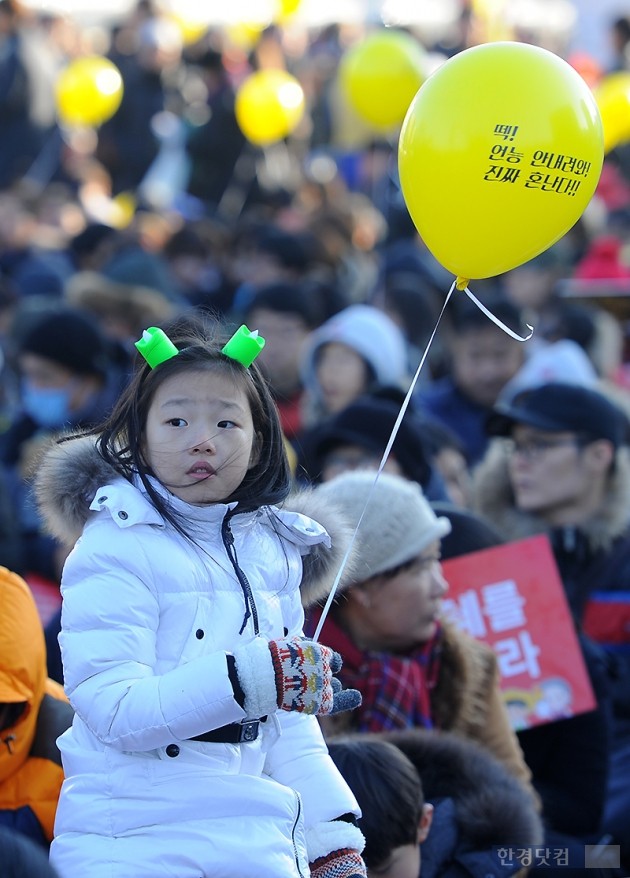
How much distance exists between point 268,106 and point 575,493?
8.28 metres

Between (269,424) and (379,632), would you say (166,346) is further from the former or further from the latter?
(379,632)

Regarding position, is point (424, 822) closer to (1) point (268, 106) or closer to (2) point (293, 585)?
(2) point (293, 585)

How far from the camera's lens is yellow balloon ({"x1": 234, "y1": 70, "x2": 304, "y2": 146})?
483 inches

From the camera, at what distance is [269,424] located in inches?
97.3

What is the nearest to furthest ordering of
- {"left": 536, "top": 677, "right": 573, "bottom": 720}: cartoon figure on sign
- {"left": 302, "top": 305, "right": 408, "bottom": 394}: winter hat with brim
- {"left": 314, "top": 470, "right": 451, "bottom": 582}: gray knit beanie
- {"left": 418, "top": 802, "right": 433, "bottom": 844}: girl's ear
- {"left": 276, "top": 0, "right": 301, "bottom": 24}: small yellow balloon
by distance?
{"left": 418, "top": 802, "right": 433, "bottom": 844}: girl's ear < {"left": 314, "top": 470, "right": 451, "bottom": 582}: gray knit beanie < {"left": 536, "top": 677, "right": 573, "bottom": 720}: cartoon figure on sign < {"left": 302, "top": 305, "right": 408, "bottom": 394}: winter hat with brim < {"left": 276, "top": 0, "right": 301, "bottom": 24}: small yellow balloon

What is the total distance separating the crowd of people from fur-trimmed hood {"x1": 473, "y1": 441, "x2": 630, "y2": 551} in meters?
0.01

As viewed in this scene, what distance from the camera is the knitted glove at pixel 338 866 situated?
91.8 inches

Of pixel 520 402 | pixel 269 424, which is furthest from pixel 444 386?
pixel 269 424

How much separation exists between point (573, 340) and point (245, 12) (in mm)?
8812

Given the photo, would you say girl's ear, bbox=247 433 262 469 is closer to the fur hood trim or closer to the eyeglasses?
→ the fur hood trim

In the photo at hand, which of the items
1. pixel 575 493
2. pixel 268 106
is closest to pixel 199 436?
pixel 575 493

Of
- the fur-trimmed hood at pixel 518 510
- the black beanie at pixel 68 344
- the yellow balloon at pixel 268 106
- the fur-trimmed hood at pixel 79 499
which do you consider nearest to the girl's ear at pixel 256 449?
the fur-trimmed hood at pixel 79 499

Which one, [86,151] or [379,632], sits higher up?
[86,151]

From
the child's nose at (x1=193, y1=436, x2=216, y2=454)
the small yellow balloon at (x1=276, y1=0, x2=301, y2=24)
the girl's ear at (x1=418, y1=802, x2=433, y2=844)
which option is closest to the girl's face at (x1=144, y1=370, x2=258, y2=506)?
the child's nose at (x1=193, y1=436, x2=216, y2=454)
